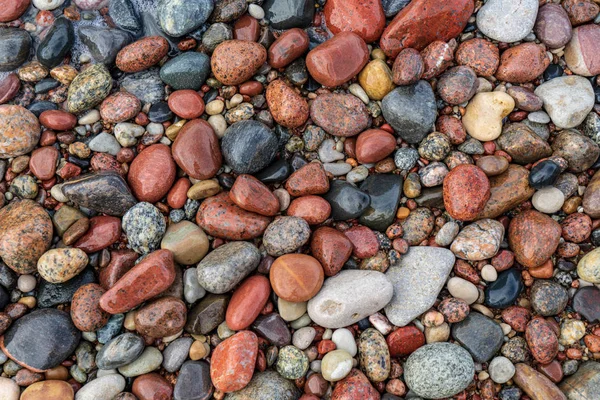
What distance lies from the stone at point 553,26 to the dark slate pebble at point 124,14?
2979mm

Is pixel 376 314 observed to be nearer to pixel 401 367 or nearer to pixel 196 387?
pixel 401 367

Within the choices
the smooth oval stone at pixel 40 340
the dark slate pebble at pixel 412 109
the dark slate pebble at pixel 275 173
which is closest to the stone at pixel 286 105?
the dark slate pebble at pixel 275 173

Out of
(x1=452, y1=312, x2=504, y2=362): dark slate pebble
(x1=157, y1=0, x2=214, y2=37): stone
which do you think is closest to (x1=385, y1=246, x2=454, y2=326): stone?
(x1=452, y1=312, x2=504, y2=362): dark slate pebble

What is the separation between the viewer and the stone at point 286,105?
342 cm

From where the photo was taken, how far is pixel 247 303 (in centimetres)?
318

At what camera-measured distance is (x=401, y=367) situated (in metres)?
3.23

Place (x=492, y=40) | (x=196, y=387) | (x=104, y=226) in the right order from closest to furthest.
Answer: (x=196, y=387) < (x=104, y=226) < (x=492, y=40)

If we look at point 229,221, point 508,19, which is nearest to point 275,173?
point 229,221

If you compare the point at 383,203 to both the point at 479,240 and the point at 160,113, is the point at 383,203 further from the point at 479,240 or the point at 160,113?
the point at 160,113

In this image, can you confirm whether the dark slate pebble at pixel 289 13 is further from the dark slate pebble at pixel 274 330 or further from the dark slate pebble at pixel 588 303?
the dark slate pebble at pixel 588 303

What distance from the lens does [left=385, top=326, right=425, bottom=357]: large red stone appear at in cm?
322

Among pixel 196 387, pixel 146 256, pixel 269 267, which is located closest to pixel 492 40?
pixel 269 267

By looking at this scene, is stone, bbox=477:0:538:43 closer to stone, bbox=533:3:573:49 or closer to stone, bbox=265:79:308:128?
stone, bbox=533:3:573:49

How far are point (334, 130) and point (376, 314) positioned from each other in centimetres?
131
